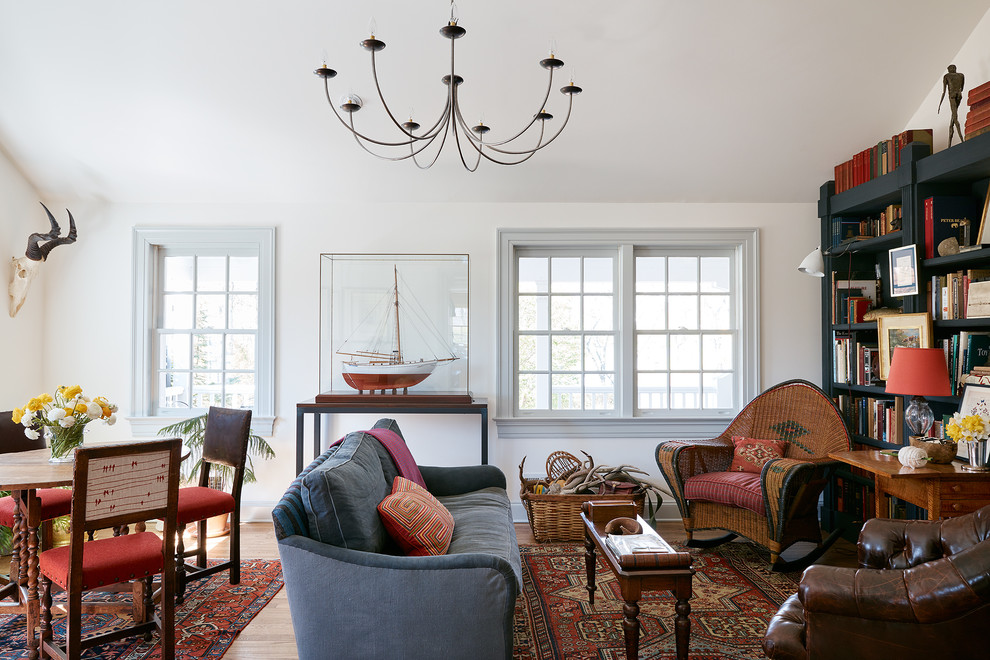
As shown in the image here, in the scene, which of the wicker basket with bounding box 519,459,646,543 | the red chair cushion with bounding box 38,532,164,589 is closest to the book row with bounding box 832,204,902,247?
the wicker basket with bounding box 519,459,646,543

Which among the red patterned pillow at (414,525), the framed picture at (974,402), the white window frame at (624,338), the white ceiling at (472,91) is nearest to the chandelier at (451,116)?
the white ceiling at (472,91)

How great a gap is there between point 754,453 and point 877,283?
150 centimetres

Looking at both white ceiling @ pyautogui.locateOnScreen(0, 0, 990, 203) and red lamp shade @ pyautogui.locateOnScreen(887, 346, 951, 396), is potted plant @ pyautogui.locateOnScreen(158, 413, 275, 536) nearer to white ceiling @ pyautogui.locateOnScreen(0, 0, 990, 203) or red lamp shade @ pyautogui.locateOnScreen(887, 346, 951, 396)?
white ceiling @ pyautogui.locateOnScreen(0, 0, 990, 203)

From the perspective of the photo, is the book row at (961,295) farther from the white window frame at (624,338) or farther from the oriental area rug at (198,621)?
the oriental area rug at (198,621)

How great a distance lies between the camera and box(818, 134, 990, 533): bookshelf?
3.50 metres

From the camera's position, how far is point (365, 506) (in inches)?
95.3

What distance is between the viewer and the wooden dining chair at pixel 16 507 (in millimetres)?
3031

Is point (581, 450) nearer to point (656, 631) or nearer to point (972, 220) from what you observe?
point (656, 631)

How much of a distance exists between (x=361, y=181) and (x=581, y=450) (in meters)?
2.49

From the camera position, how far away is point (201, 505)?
3266 mm

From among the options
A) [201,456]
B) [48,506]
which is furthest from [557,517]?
A: [48,506]

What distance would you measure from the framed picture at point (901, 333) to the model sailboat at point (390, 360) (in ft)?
9.05

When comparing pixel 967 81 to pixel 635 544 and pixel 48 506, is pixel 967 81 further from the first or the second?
pixel 48 506

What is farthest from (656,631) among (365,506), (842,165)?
(842,165)
